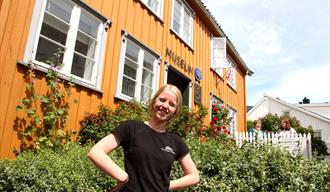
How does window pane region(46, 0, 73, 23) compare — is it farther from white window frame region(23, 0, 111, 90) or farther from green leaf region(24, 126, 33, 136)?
green leaf region(24, 126, 33, 136)

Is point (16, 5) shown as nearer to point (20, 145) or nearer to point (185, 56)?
point (20, 145)

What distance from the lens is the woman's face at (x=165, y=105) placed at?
206cm

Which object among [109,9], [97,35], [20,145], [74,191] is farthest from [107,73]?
[74,191]

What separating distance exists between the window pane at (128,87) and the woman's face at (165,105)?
5944mm

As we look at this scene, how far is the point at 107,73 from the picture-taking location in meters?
7.23

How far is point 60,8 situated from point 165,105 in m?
5.13

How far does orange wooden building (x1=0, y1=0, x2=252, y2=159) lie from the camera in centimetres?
A: 504

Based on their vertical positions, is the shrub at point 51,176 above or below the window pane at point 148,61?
below

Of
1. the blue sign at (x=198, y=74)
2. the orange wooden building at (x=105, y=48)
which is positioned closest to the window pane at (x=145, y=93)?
the orange wooden building at (x=105, y=48)

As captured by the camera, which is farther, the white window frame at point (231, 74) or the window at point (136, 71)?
the white window frame at point (231, 74)

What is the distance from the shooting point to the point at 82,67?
6.76 m

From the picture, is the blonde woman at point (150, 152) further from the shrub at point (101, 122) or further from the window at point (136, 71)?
the window at point (136, 71)

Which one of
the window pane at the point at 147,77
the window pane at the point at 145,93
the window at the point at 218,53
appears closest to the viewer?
the window pane at the point at 145,93

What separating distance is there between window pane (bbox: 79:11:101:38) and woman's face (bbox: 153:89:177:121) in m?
5.33
